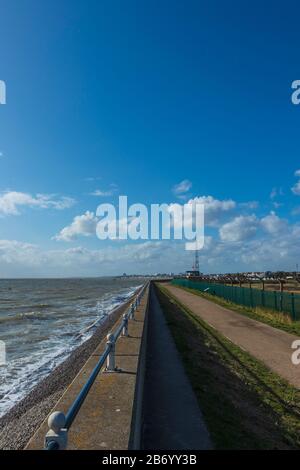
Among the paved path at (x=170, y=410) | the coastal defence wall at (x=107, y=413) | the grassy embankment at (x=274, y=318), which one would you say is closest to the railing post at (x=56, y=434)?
the coastal defence wall at (x=107, y=413)

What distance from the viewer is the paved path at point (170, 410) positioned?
5.29m

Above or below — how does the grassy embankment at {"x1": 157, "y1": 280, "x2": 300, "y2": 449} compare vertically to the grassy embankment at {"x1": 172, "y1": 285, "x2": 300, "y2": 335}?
below

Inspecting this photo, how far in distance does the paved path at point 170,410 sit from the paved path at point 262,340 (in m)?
3.13

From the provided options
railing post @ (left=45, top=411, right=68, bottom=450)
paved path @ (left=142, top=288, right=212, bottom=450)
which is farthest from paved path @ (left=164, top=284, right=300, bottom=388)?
railing post @ (left=45, top=411, right=68, bottom=450)

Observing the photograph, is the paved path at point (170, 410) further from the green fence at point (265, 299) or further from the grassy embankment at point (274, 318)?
the green fence at point (265, 299)

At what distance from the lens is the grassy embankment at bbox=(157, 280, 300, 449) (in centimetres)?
595

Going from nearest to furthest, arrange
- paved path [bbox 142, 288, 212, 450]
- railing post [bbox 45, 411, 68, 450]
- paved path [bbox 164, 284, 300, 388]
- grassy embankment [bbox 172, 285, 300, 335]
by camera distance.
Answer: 1. railing post [bbox 45, 411, 68, 450]
2. paved path [bbox 142, 288, 212, 450]
3. paved path [bbox 164, 284, 300, 388]
4. grassy embankment [bbox 172, 285, 300, 335]

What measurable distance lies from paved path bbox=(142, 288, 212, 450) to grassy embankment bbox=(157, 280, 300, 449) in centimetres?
19

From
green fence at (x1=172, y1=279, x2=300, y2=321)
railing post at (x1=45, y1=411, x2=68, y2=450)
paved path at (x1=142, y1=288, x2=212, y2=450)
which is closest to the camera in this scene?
railing post at (x1=45, y1=411, x2=68, y2=450)

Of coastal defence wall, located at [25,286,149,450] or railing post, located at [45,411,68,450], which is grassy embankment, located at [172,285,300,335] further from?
railing post, located at [45,411,68,450]

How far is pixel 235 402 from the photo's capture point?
7879 mm

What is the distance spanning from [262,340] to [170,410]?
401 inches
